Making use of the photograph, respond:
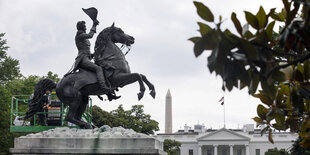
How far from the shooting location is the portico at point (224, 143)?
283ft

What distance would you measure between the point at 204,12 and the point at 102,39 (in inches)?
291

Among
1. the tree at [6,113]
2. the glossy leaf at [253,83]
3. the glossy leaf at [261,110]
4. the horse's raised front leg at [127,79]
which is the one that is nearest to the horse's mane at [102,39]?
the horse's raised front leg at [127,79]

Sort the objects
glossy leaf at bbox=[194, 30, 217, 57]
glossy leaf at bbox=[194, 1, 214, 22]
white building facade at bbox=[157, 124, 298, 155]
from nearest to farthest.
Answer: glossy leaf at bbox=[194, 30, 217, 57] → glossy leaf at bbox=[194, 1, 214, 22] → white building facade at bbox=[157, 124, 298, 155]

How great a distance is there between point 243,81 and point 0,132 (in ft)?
89.5

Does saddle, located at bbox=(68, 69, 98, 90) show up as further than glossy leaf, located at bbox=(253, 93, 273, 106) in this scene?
Yes

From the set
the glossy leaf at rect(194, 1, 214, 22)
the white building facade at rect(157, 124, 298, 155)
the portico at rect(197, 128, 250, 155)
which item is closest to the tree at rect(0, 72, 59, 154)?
the glossy leaf at rect(194, 1, 214, 22)

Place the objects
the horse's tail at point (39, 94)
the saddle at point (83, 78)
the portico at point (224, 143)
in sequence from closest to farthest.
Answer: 1. the saddle at point (83, 78)
2. the horse's tail at point (39, 94)
3. the portico at point (224, 143)

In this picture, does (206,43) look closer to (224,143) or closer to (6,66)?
(6,66)

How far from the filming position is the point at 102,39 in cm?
995

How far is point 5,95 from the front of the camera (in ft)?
97.5

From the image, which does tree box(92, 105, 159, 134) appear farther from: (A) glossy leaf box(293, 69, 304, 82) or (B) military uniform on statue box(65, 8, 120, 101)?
(A) glossy leaf box(293, 69, 304, 82)

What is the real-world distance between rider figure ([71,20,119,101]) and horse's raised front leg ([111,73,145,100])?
189 mm

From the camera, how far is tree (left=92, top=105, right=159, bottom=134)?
129 feet

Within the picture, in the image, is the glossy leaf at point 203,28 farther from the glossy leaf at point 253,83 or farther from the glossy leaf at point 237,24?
the glossy leaf at point 253,83
